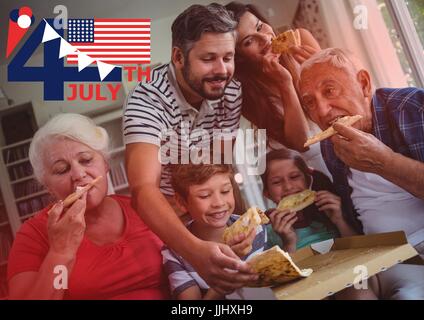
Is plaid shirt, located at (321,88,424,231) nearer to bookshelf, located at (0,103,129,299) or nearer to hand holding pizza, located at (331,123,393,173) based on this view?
hand holding pizza, located at (331,123,393,173)

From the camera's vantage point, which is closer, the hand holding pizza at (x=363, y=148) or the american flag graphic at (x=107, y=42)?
the hand holding pizza at (x=363, y=148)

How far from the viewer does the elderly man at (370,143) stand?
2264 millimetres

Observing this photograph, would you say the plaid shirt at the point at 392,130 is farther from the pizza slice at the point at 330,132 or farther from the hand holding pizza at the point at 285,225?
the hand holding pizza at the point at 285,225

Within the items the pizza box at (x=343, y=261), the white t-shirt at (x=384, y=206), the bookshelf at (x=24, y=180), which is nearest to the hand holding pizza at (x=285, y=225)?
the pizza box at (x=343, y=261)

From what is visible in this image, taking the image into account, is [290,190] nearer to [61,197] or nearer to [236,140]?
[236,140]

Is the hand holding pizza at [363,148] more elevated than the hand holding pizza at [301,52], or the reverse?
the hand holding pizza at [301,52]

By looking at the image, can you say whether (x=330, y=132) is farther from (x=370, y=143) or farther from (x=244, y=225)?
(x=244, y=225)

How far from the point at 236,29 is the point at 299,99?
472mm

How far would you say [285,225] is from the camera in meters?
2.27

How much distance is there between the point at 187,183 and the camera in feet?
7.37

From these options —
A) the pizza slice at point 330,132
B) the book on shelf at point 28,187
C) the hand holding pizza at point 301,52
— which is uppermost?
the hand holding pizza at point 301,52

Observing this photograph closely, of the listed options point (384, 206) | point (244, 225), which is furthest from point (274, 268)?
point (384, 206)

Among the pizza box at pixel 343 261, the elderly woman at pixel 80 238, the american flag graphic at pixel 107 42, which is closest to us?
the pizza box at pixel 343 261
